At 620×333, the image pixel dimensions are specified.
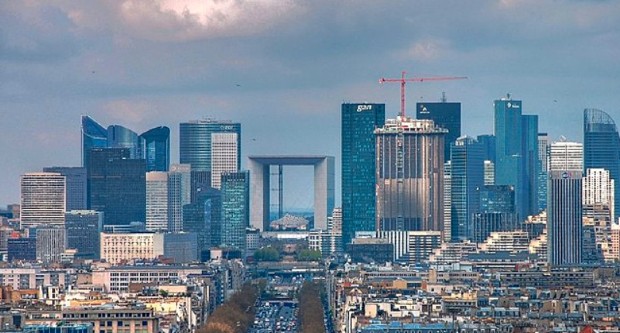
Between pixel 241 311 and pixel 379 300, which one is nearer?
pixel 379 300

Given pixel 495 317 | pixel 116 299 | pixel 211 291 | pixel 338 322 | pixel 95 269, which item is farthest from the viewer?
pixel 95 269

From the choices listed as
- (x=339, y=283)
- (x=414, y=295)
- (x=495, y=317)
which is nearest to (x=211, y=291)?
(x=339, y=283)

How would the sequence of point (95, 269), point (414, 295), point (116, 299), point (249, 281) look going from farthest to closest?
point (249, 281)
point (95, 269)
point (414, 295)
point (116, 299)

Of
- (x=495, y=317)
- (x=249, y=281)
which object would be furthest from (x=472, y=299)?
(x=249, y=281)

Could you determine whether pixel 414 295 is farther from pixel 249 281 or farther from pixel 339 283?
pixel 249 281

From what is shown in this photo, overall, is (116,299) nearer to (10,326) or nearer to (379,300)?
(379,300)

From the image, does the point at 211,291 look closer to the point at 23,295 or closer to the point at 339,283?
the point at 339,283

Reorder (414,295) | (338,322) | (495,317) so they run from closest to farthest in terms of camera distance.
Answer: (495,317)
(338,322)
(414,295)

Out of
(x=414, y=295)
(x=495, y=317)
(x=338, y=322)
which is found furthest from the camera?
(x=414, y=295)

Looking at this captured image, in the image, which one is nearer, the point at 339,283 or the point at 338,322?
the point at 338,322
